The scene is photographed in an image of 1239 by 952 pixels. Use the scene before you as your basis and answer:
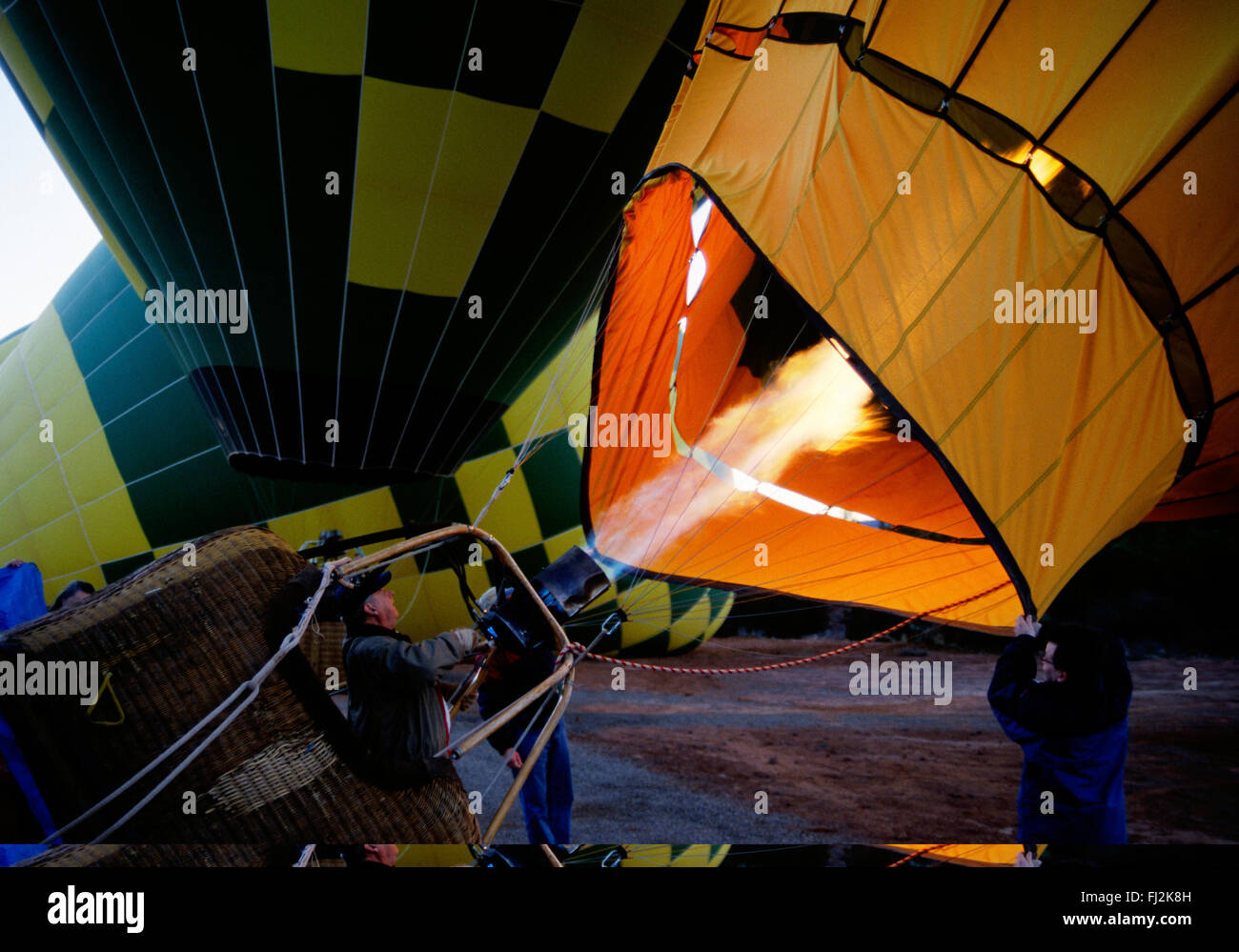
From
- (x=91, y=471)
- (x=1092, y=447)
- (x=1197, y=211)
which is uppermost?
(x=1197, y=211)

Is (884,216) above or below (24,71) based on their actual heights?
below

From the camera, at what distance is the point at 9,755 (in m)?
1.27

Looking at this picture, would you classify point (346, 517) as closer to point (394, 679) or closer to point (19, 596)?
→ point (19, 596)

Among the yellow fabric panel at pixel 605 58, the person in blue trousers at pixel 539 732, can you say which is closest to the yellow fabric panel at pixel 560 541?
the person in blue trousers at pixel 539 732

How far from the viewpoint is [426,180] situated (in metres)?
2.72

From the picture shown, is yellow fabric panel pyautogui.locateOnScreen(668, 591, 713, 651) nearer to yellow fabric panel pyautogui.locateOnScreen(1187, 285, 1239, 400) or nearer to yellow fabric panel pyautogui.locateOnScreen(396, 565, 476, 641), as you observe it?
yellow fabric panel pyautogui.locateOnScreen(396, 565, 476, 641)

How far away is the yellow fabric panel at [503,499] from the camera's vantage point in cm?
487

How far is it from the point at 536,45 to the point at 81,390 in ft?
13.8

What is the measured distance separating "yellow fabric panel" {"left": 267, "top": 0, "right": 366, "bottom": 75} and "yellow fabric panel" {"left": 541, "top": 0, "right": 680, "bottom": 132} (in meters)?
0.55

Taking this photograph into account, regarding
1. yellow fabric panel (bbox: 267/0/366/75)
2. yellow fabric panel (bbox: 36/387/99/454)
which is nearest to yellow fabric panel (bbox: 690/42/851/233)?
yellow fabric panel (bbox: 267/0/366/75)

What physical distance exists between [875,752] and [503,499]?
9.39 ft

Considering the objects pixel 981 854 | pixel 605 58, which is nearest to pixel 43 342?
pixel 605 58

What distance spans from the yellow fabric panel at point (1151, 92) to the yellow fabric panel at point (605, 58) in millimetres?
1462

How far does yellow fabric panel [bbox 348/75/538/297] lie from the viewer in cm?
261
